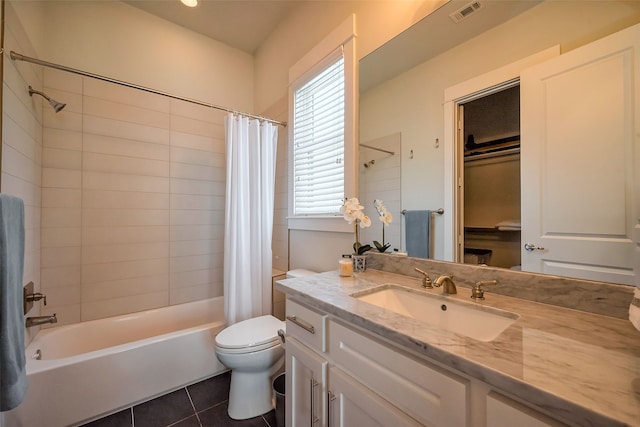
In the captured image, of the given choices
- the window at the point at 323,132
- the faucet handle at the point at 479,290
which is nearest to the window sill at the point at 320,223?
the window at the point at 323,132

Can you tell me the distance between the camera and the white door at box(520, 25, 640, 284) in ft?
2.38

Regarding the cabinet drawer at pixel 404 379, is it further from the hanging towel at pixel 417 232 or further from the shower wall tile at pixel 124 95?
the shower wall tile at pixel 124 95

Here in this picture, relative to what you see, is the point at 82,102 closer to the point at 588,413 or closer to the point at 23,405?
the point at 23,405

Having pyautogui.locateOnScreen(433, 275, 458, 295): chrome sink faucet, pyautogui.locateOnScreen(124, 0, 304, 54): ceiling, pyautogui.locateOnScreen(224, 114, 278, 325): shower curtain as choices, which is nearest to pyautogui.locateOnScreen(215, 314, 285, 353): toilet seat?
pyautogui.locateOnScreen(224, 114, 278, 325): shower curtain

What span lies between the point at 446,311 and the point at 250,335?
1102mm

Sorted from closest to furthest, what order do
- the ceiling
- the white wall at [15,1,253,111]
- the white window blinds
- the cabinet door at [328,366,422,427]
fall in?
the cabinet door at [328,366,422,427]
the white window blinds
the white wall at [15,1,253,111]
the ceiling

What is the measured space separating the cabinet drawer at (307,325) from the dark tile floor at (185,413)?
2.57 feet

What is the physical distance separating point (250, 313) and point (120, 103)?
197 cm

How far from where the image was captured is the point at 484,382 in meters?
0.51

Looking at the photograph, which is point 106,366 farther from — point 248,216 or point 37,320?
point 248,216

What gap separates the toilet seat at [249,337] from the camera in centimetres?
139

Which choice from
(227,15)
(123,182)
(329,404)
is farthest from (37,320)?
(227,15)

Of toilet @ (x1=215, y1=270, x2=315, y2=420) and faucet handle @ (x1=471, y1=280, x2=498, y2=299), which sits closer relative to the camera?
faucet handle @ (x1=471, y1=280, x2=498, y2=299)

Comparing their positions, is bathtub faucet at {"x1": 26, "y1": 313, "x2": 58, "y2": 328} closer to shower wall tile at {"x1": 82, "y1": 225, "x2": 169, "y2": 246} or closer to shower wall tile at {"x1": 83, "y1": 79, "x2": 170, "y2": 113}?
shower wall tile at {"x1": 82, "y1": 225, "x2": 169, "y2": 246}
